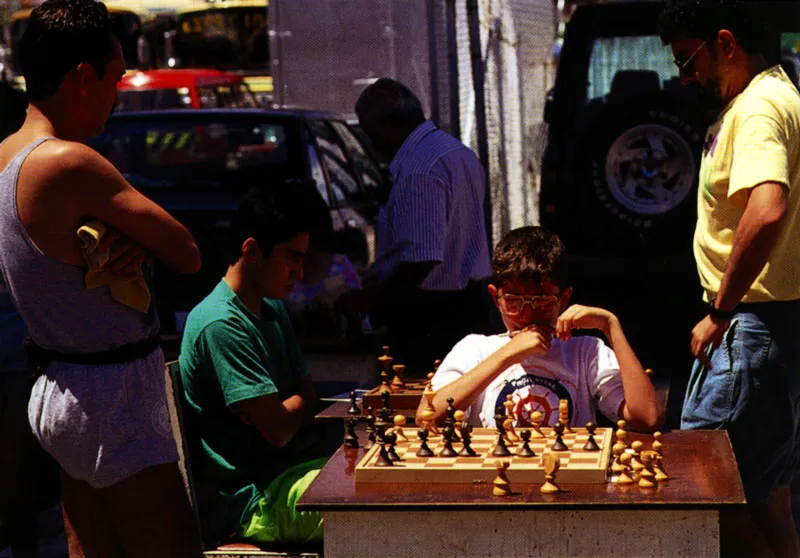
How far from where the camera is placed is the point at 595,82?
10016mm

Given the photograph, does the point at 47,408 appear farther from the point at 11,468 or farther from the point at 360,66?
the point at 360,66

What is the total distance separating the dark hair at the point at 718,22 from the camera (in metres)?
4.11

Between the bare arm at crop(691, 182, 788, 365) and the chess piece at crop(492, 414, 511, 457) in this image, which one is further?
the bare arm at crop(691, 182, 788, 365)

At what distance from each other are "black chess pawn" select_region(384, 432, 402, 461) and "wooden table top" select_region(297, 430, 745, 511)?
96 millimetres

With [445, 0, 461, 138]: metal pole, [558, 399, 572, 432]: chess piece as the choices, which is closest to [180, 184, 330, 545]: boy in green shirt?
[558, 399, 572, 432]: chess piece

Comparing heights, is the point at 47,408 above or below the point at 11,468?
above

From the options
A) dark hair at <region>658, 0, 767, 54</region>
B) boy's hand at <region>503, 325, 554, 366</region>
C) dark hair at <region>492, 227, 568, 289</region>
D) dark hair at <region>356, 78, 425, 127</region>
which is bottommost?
boy's hand at <region>503, 325, 554, 366</region>

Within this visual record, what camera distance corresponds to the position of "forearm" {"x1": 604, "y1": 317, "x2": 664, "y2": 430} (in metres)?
3.66

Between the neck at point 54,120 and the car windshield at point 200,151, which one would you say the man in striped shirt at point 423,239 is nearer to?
the neck at point 54,120

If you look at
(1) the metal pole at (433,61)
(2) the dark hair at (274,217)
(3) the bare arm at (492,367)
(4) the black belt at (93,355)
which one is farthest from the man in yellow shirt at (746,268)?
(1) the metal pole at (433,61)

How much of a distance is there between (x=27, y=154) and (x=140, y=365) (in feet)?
1.76

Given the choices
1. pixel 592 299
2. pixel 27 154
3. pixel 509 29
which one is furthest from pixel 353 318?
pixel 509 29

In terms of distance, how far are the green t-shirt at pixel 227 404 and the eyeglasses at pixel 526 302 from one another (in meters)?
0.66

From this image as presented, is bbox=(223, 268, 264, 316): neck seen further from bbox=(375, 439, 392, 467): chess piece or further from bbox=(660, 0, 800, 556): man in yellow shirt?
bbox=(660, 0, 800, 556): man in yellow shirt
